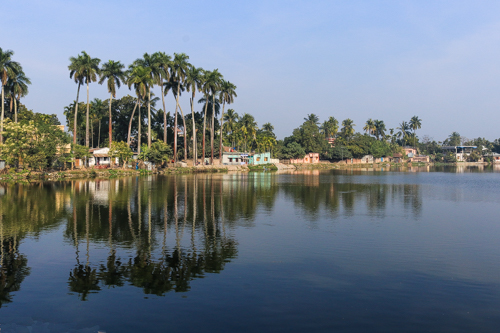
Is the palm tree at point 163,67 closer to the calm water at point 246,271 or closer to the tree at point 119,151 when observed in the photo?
the tree at point 119,151

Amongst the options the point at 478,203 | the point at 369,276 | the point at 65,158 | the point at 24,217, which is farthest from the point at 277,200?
the point at 65,158

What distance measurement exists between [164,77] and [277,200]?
62646mm

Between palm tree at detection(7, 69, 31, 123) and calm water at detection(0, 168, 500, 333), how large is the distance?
58816mm

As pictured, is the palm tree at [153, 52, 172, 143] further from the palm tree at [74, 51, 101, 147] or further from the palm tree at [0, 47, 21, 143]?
the palm tree at [0, 47, 21, 143]

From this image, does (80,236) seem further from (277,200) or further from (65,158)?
(65,158)

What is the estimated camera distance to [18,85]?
79.6 meters

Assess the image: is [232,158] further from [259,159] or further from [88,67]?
[88,67]

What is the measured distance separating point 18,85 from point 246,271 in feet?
266

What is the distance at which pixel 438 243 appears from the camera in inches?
842

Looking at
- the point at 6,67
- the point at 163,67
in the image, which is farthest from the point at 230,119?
the point at 6,67

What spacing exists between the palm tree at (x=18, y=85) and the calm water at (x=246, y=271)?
193 ft

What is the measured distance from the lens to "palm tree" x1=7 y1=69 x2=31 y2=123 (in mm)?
79000

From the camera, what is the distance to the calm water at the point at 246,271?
1164cm

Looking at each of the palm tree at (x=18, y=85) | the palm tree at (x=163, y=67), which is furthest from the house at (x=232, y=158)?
the palm tree at (x=18, y=85)
